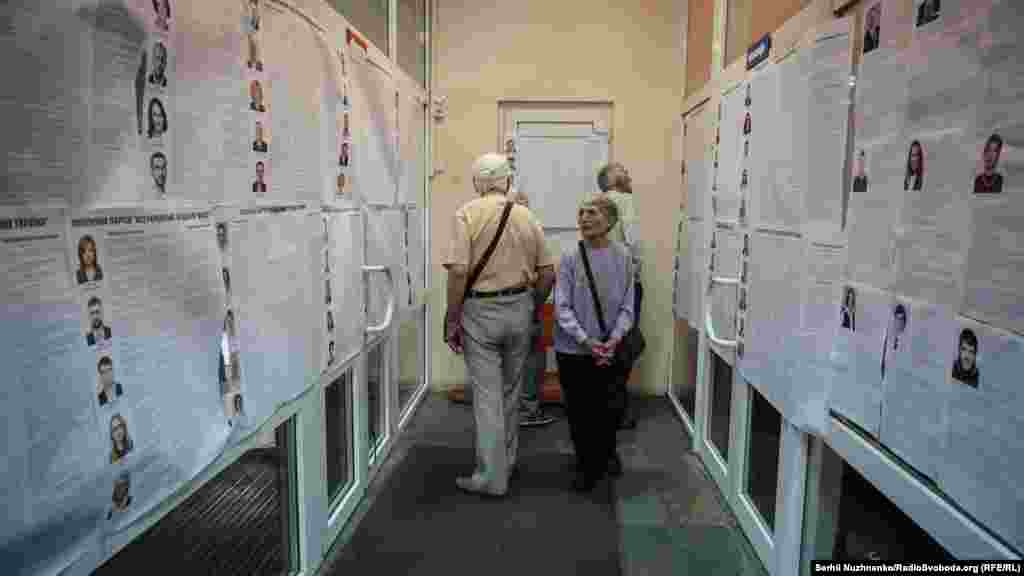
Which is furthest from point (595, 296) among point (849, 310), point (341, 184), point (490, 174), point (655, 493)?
point (849, 310)

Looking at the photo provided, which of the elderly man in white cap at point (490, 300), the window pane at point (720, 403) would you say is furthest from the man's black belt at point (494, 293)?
the window pane at point (720, 403)

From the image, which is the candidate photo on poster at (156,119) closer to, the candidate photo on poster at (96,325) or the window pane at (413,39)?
the candidate photo on poster at (96,325)

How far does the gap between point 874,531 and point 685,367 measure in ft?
8.19

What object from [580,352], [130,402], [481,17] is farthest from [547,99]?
[130,402]

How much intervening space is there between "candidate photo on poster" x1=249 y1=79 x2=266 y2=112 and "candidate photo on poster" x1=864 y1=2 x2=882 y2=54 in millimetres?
Answer: 1536

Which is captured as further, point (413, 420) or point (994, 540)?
point (413, 420)

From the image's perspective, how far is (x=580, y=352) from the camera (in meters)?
2.95

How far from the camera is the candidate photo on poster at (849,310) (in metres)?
1.61

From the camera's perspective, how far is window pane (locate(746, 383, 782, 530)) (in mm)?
2436

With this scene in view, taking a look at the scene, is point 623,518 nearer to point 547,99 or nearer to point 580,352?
point 580,352

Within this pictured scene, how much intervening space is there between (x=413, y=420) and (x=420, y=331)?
2.18 ft

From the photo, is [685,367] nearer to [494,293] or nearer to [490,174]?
[494,293]

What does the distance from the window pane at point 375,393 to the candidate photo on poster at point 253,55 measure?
171cm

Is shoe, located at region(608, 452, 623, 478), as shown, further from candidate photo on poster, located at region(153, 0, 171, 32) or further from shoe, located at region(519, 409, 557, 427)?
candidate photo on poster, located at region(153, 0, 171, 32)
